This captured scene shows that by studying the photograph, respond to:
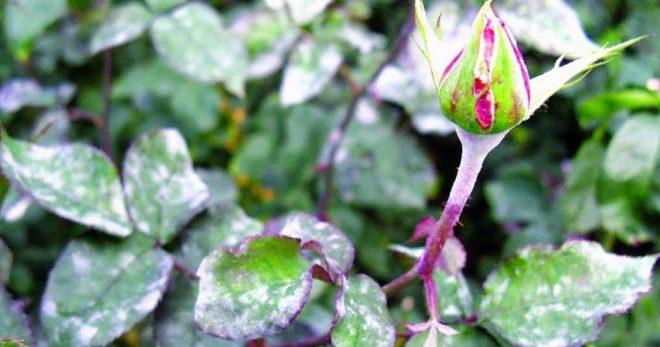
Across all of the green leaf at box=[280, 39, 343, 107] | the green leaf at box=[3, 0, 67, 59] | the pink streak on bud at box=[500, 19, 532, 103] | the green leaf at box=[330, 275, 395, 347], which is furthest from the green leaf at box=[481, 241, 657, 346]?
the green leaf at box=[3, 0, 67, 59]

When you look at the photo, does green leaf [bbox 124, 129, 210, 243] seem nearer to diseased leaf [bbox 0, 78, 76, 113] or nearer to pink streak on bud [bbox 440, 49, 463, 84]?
pink streak on bud [bbox 440, 49, 463, 84]

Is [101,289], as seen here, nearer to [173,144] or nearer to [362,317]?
[173,144]

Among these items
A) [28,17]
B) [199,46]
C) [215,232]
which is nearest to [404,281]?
[215,232]

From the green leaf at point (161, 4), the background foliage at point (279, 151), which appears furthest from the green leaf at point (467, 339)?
the green leaf at point (161, 4)

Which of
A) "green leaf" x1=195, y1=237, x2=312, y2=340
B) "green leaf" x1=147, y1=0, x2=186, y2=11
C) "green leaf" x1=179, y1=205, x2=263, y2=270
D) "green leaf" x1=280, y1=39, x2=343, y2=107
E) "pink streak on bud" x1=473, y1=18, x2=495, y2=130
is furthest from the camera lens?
"green leaf" x1=280, y1=39, x2=343, y2=107

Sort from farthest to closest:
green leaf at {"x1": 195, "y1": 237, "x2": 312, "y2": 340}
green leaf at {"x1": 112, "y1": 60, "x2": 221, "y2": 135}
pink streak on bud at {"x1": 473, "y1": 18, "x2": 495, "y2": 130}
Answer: green leaf at {"x1": 112, "y1": 60, "x2": 221, "y2": 135} → green leaf at {"x1": 195, "y1": 237, "x2": 312, "y2": 340} → pink streak on bud at {"x1": 473, "y1": 18, "x2": 495, "y2": 130}

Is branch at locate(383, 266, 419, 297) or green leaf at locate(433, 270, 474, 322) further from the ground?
branch at locate(383, 266, 419, 297)

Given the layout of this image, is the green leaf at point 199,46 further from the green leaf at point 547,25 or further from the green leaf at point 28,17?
the green leaf at point 547,25

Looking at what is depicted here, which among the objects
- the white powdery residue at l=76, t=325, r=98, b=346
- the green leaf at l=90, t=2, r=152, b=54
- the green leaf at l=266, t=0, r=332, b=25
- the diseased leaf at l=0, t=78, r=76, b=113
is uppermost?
the green leaf at l=266, t=0, r=332, b=25
